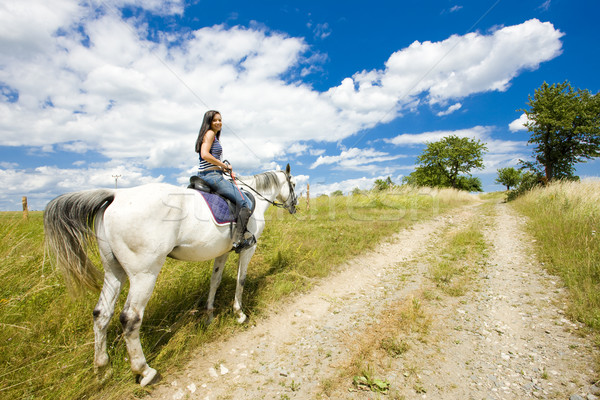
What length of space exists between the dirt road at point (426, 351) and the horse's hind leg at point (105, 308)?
0.87 m

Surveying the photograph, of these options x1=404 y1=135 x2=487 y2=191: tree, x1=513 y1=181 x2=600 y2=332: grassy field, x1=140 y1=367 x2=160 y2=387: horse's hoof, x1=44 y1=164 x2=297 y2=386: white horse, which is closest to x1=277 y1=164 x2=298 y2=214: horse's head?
x1=44 y1=164 x2=297 y2=386: white horse

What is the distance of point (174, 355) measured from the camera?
3.75 m

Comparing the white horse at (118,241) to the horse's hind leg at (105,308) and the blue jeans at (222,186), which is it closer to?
the horse's hind leg at (105,308)

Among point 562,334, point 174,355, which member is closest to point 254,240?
point 174,355

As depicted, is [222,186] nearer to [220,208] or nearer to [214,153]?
[220,208]

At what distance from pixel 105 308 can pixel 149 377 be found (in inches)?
41.7

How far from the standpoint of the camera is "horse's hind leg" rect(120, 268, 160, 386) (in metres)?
3.21

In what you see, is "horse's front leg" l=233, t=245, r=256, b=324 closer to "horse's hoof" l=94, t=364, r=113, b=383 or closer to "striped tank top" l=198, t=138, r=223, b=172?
"striped tank top" l=198, t=138, r=223, b=172

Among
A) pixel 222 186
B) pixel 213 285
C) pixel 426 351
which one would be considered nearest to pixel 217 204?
pixel 222 186

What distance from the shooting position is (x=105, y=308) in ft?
10.8

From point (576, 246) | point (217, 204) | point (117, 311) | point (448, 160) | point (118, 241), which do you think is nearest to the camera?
point (118, 241)

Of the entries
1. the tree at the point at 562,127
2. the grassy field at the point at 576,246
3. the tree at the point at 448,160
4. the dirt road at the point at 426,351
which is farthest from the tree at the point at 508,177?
the dirt road at the point at 426,351

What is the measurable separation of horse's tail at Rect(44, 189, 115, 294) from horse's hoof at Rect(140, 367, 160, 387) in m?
1.50

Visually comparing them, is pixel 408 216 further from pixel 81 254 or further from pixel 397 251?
pixel 81 254
